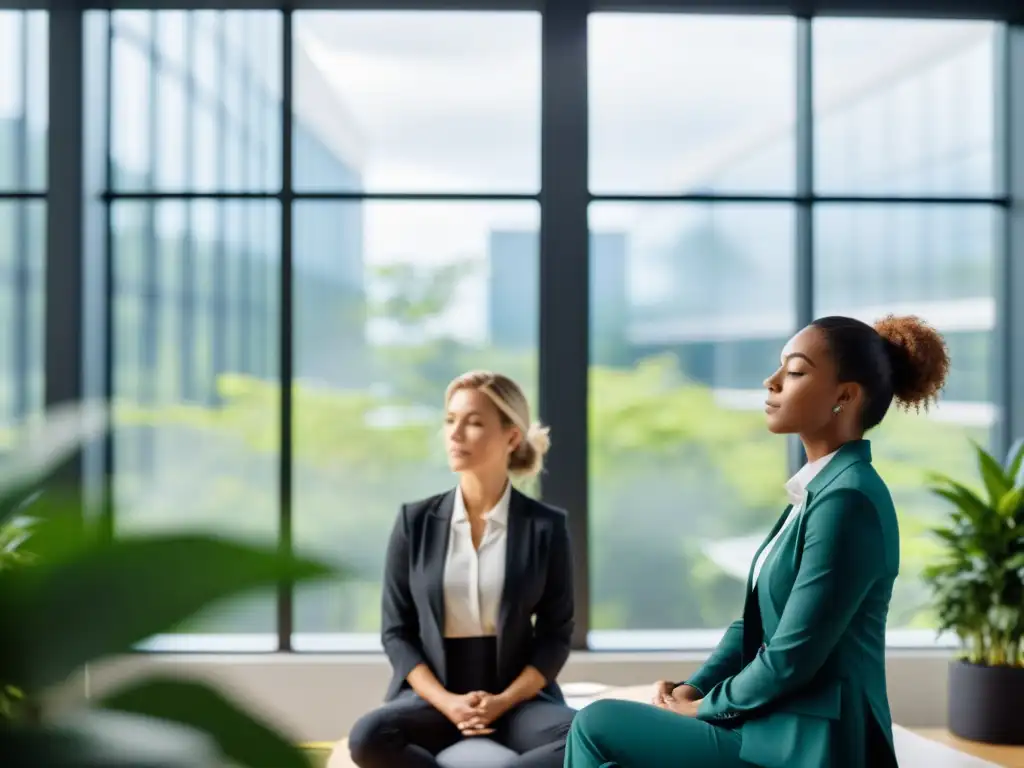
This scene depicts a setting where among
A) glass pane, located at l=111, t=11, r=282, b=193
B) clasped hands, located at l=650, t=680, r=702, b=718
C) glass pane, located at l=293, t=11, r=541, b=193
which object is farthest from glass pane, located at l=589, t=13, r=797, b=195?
clasped hands, located at l=650, t=680, r=702, b=718

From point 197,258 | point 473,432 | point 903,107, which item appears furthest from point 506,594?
point 903,107

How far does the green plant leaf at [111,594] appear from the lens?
47 centimetres

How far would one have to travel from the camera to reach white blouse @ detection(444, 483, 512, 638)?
3.33 metres

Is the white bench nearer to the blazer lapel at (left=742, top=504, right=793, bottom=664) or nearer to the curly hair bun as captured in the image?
the blazer lapel at (left=742, top=504, right=793, bottom=664)

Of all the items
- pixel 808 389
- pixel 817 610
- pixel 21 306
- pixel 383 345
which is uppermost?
pixel 21 306

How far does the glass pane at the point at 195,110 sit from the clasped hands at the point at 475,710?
7.61 feet

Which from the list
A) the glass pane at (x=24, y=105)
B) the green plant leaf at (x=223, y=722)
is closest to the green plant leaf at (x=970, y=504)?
the glass pane at (x=24, y=105)

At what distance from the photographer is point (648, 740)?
2346mm

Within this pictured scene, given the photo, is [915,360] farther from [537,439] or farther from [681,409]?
[681,409]

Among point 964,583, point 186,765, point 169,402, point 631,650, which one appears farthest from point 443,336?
point 186,765

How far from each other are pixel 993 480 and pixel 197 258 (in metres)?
3.20

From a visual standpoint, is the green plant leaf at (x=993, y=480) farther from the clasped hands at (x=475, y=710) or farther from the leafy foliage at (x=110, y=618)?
the leafy foliage at (x=110, y=618)

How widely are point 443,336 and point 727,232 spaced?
1.24 meters

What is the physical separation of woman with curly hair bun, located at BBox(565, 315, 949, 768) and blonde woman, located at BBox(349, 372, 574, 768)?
2.59 ft
